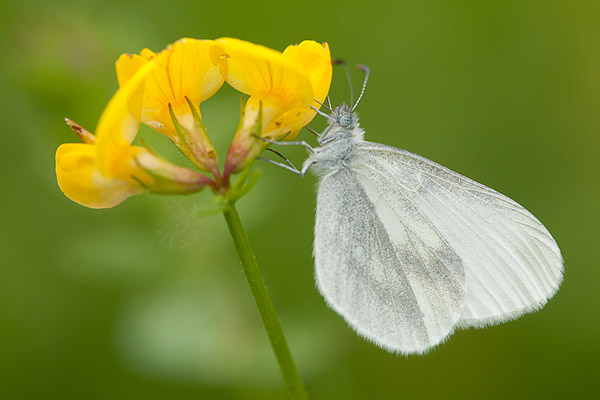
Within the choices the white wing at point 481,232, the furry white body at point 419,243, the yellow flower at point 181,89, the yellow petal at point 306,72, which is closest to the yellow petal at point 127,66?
the yellow flower at point 181,89

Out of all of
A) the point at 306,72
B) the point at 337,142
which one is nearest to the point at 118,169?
the point at 306,72

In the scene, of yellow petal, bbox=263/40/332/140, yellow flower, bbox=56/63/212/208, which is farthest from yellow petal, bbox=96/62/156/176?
yellow petal, bbox=263/40/332/140

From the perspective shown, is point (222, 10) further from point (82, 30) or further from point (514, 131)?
point (514, 131)

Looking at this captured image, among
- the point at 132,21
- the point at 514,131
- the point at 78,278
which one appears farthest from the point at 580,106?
the point at 78,278

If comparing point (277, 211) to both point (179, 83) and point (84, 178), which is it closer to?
point (179, 83)

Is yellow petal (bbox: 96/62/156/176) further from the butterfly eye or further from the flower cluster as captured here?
the butterfly eye

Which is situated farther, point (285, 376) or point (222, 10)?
point (222, 10)

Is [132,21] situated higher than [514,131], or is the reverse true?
[132,21]
